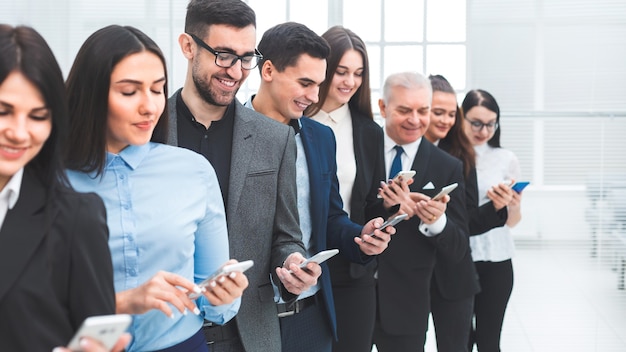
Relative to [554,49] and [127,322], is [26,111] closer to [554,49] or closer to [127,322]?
[127,322]

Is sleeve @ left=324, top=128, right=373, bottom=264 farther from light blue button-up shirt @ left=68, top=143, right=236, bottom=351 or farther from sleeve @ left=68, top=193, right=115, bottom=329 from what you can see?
sleeve @ left=68, top=193, right=115, bottom=329

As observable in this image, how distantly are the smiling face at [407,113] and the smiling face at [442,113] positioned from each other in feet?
1.11

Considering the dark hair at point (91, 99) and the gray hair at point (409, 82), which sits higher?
the gray hair at point (409, 82)

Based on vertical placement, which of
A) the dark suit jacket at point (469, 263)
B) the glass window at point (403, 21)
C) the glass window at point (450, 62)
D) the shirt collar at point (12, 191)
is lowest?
the dark suit jacket at point (469, 263)

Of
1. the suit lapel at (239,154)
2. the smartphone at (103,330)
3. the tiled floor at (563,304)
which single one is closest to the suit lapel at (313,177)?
the suit lapel at (239,154)

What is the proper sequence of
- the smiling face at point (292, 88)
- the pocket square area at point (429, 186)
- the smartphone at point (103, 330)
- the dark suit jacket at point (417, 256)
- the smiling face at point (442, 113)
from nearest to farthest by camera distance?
the smartphone at point (103, 330) → the smiling face at point (292, 88) → the dark suit jacket at point (417, 256) → the pocket square area at point (429, 186) → the smiling face at point (442, 113)

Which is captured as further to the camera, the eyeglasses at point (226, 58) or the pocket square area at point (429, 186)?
the pocket square area at point (429, 186)

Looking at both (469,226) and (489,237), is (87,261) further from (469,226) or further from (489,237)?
(489,237)

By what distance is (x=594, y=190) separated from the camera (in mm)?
5125

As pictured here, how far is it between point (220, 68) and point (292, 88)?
52 cm

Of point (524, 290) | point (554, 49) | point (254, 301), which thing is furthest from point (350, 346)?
point (554, 49)

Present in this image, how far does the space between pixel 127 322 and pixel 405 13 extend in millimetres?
3892

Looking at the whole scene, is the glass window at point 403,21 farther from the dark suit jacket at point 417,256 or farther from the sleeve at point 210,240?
the sleeve at point 210,240

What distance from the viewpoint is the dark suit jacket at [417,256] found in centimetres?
377
